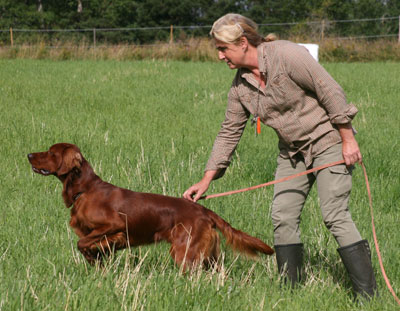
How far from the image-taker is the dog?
3.60 metres

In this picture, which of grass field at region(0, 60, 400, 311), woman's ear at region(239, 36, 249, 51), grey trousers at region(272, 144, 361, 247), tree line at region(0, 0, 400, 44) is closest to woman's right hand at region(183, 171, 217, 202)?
grass field at region(0, 60, 400, 311)

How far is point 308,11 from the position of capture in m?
52.8

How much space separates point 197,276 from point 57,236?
135cm

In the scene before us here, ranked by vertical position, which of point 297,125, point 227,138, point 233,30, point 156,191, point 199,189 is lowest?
point 156,191

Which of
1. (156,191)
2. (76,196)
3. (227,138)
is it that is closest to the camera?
(76,196)

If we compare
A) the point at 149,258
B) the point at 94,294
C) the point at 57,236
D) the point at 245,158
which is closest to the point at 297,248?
the point at 149,258

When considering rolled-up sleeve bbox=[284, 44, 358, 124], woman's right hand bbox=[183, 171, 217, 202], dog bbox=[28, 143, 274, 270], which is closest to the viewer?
rolled-up sleeve bbox=[284, 44, 358, 124]

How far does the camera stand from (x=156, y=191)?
5.34 metres

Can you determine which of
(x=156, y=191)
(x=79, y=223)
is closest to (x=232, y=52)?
(x=79, y=223)

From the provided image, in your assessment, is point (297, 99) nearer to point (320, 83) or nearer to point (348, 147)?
point (320, 83)

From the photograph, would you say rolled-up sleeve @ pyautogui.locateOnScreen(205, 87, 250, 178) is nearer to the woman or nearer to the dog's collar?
the woman

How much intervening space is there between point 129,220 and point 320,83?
4.87 ft

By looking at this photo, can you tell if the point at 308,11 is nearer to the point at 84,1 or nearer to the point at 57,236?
the point at 84,1

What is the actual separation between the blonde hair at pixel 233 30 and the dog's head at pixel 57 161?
1.23m
